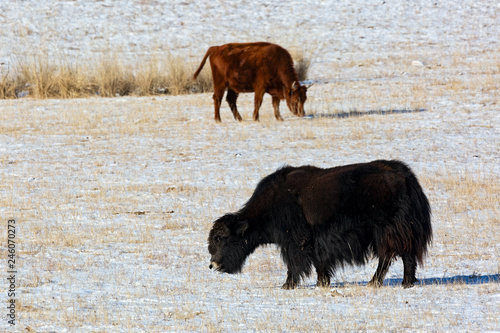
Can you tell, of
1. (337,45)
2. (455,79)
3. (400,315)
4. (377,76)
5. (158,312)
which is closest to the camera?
(400,315)

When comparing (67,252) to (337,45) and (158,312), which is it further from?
(337,45)

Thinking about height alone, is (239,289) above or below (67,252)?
above

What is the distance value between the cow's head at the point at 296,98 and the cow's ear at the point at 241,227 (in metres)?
9.62

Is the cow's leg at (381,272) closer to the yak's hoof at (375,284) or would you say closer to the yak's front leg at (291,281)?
the yak's hoof at (375,284)

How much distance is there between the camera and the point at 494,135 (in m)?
14.6

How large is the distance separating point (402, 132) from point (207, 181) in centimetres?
477

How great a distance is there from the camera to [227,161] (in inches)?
530

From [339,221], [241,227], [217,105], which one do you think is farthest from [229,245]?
[217,105]

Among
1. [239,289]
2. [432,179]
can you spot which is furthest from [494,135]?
[239,289]

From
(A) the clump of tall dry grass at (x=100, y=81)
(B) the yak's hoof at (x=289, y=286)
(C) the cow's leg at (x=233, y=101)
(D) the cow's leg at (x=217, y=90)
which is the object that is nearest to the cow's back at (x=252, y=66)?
(D) the cow's leg at (x=217, y=90)

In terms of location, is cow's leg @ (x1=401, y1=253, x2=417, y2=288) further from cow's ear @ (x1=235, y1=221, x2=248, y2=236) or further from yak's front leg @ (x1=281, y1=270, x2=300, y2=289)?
cow's ear @ (x1=235, y1=221, x2=248, y2=236)

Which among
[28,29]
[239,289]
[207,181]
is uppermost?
[239,289]

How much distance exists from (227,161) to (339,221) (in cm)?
667

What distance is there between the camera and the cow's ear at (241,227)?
7352 millimetres
